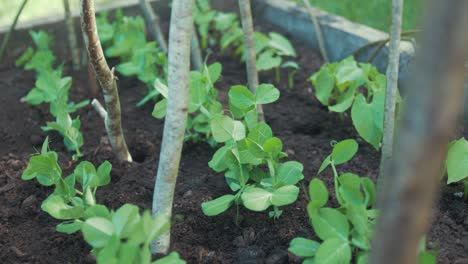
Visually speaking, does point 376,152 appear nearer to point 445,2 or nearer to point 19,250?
point 19,250

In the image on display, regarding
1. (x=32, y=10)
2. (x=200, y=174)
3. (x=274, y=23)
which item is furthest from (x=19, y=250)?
(x=32, y=10)

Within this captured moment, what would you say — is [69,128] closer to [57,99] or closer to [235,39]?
[57,99]

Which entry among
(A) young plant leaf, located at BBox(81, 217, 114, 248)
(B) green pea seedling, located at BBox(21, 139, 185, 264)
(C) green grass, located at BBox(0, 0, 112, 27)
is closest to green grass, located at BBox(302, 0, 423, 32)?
(C) green grass, located at BBox(0, 0, 112, 27)

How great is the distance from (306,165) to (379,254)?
3.08 ft

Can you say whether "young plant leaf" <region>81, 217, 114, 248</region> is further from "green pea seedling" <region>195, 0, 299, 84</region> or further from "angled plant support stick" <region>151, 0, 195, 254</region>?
"green pea seedling" <region>195, 0, 299, 84</region>

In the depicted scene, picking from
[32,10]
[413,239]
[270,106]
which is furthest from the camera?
[32,10]

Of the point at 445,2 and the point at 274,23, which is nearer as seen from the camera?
the point at 445,2

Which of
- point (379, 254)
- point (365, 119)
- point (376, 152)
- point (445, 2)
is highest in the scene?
point (445, 2)

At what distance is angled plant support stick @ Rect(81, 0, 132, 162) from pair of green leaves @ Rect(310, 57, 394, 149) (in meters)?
0.65

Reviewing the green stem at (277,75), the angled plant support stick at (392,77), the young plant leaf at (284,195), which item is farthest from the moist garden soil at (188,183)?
the angled plant support stick at (392,77)

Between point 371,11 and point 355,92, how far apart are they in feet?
3.69

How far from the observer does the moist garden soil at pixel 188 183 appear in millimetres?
1389

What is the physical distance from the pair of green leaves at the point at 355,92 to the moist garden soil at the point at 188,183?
0.34 feet

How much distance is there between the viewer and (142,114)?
218cm
